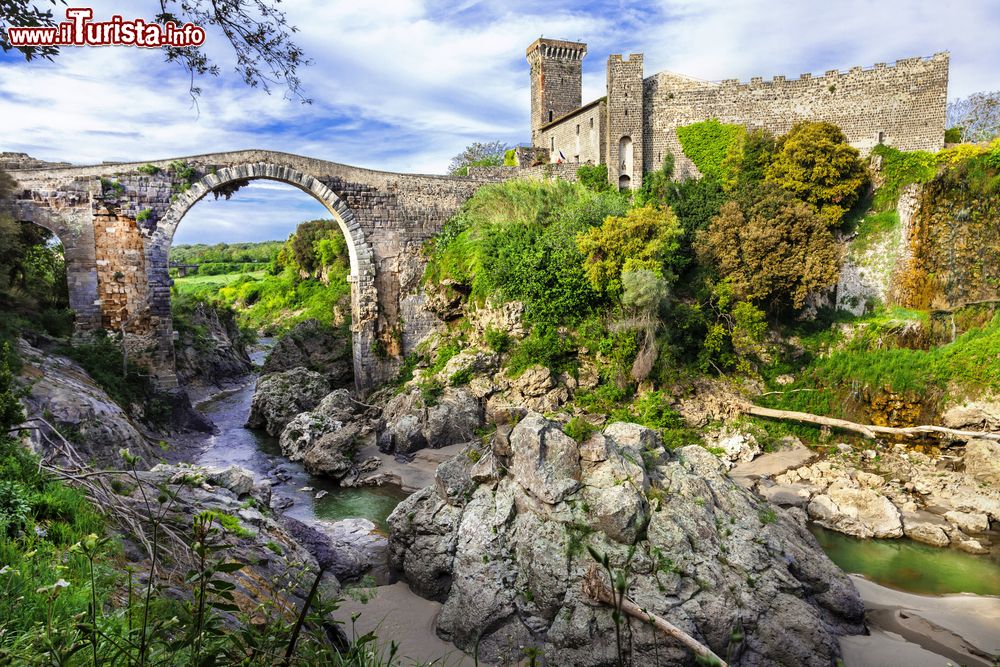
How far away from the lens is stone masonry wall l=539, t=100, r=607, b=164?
21.2 meters

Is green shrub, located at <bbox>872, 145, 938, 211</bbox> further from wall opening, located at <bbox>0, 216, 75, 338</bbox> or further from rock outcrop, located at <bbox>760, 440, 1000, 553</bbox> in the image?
wall opening, located at <bbox>0, 216, 75, 338</bbox>

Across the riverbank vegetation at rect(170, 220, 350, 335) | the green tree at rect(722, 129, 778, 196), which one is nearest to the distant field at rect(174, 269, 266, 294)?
the riverbank vegetation at rect(170, 220, 350, 335)

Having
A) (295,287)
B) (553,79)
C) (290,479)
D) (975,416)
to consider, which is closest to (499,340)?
(290,479)

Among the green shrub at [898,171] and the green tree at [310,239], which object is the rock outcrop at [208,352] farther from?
the green shrub at [898,171]

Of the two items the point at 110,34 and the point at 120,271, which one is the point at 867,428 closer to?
the point at 110,34

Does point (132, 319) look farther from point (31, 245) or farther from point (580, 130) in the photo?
point (580, 130)

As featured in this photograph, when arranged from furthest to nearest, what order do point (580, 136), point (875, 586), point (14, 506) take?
1. point (580, 136)
2. point (875, 586)
3. point (14, 506)

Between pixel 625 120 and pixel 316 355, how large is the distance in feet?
48.9

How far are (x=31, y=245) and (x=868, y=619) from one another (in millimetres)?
21425

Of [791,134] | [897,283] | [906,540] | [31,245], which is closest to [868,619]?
[906,540]

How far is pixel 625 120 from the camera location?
68.6ft

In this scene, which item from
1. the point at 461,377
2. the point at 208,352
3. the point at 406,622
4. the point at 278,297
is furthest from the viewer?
the point at 278,297

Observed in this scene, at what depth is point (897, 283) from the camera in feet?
56.0

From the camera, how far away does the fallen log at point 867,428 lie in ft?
42.8
